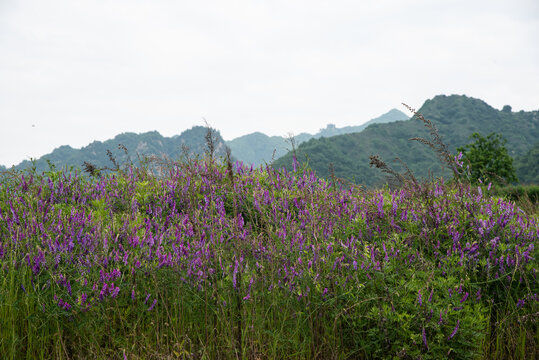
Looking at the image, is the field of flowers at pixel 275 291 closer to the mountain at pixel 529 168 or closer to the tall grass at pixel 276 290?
the tall grass at pixel 276 290

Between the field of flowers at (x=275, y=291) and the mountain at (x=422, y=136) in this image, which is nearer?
the field of flowers at (x=275, y=291)

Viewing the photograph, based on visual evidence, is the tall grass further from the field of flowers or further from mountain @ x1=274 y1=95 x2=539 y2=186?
mountain @ x1=274 y1=95 x2=539 y2=186

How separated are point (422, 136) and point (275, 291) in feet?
307

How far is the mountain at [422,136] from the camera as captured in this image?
253 ft

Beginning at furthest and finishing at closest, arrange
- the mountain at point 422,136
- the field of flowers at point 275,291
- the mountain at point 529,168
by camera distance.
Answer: the mountain at point 422,136
the mountain at point 529,168
the field of flowers at point 275,291

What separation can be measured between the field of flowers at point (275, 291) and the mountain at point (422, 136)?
68193mm

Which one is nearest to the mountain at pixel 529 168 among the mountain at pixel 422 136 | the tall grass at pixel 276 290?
the mountain at pixel 422 136

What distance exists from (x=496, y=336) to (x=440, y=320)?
44.3 inches

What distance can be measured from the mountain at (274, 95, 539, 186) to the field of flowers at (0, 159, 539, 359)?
68.2 metres

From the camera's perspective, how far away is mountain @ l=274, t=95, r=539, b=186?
7725 centimetres

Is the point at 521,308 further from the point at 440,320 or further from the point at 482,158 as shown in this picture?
the point at 482,158

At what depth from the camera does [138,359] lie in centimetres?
269

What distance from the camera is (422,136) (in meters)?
89.2

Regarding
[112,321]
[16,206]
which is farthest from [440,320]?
[16,206]
